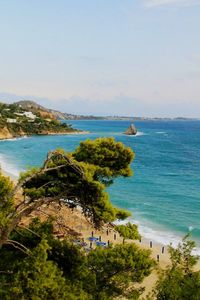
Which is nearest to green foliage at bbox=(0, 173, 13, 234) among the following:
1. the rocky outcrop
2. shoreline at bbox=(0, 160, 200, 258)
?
shoreline at bbox=(0, 160, 200, 258)

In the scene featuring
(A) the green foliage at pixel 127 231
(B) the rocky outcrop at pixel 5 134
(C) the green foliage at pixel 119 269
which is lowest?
(B) the rocky outcrop at pixel 5 134

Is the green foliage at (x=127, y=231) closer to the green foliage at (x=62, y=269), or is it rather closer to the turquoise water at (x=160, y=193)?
the green foliage at (x=62, y=269)

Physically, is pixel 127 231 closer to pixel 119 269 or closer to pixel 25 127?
pixel 119 269

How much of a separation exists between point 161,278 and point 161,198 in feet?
111

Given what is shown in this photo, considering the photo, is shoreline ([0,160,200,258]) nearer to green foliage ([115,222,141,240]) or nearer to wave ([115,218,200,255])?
wave ([115,218,200,255])

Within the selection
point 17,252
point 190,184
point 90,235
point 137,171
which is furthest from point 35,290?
point 137,171

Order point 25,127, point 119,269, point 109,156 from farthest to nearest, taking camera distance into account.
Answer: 1. point 25,127
2. point 119,269
3. point 109,156

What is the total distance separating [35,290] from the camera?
10.4 meters

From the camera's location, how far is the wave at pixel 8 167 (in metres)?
62.2

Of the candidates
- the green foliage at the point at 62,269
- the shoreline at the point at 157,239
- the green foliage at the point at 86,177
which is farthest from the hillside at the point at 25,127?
the green foliage at the point at 86,177

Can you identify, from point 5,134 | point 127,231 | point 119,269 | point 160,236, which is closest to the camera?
point 127,231

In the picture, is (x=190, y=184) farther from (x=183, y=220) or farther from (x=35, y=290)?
(x=35, y=290)

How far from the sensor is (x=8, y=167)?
6938 centimetres

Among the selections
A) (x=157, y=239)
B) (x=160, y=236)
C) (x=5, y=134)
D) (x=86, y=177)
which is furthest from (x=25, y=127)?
(x=86, y=177)
